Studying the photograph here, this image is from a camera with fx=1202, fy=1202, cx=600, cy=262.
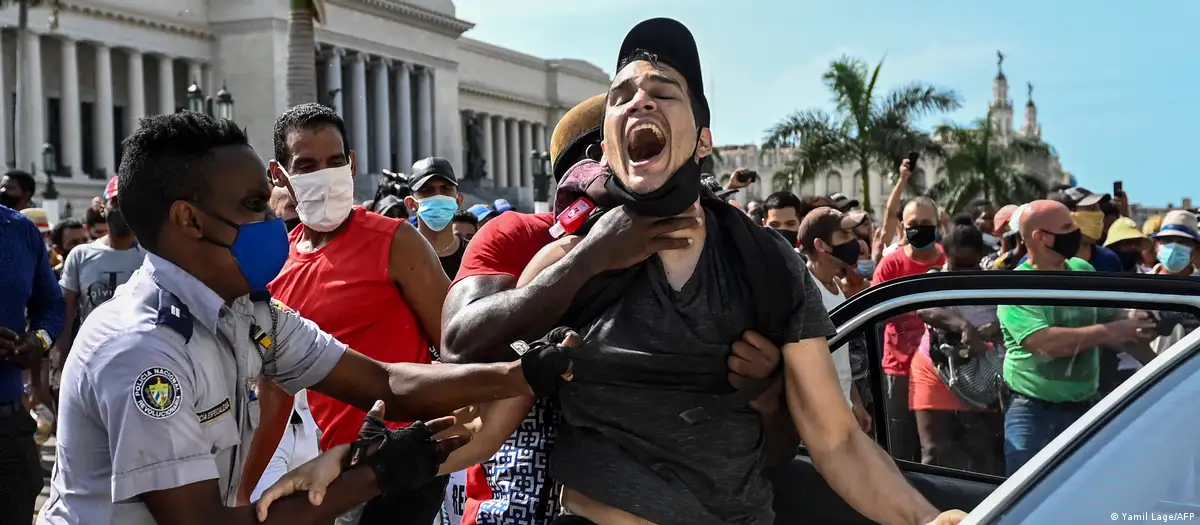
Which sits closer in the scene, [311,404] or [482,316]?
[482,316]

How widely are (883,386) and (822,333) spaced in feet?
4.88

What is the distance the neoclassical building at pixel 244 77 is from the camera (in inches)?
1780

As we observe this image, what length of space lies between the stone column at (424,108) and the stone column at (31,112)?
23.7 metres

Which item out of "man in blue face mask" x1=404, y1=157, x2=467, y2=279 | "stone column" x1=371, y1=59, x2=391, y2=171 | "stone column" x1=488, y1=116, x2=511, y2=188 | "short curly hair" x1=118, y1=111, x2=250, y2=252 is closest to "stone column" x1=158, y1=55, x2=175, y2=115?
"stone column" x1=371, y1=59, x2=391, y2=171

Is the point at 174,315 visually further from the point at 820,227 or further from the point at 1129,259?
the point at 1129,259

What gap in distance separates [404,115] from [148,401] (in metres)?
63.0

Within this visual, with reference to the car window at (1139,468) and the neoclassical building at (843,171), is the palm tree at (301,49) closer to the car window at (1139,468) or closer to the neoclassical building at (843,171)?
the neoclassical building at (843,171)

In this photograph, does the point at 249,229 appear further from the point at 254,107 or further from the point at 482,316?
the point at 254,107

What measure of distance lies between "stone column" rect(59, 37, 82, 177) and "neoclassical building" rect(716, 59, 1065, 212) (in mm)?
24978

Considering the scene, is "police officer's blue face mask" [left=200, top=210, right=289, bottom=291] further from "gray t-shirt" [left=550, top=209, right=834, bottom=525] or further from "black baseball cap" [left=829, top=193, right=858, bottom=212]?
"black baseball cap" [left=829, top=193, right=858, bottom=212]

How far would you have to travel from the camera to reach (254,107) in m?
52.4

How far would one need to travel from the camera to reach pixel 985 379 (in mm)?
4488

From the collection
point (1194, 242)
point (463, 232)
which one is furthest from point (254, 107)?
point (1194, 242)

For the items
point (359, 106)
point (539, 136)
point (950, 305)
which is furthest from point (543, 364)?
point (539, 136)
